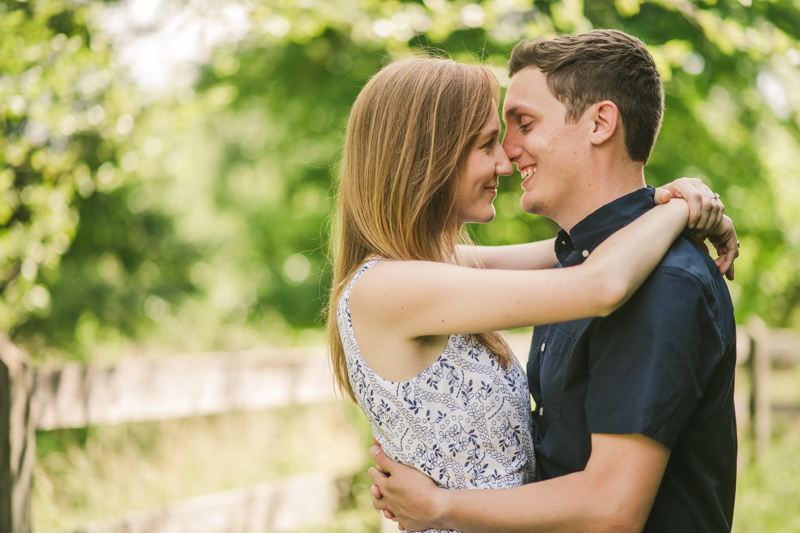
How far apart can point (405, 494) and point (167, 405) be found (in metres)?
2.19

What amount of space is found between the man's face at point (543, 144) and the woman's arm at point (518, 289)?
0.35 metres

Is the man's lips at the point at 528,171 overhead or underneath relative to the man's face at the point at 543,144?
underneath

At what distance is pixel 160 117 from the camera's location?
5.08 m

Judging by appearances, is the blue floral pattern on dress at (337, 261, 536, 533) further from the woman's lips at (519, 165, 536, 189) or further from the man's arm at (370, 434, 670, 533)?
the woman's lips at (519, 165, 536, 189)

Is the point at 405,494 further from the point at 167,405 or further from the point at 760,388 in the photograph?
the point at 760,388

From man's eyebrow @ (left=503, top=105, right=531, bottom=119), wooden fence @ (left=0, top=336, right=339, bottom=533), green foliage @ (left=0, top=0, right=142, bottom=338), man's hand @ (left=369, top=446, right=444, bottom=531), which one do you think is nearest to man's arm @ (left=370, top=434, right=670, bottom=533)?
man's hand @ (left=369, top=446, right=444, bottom=531)

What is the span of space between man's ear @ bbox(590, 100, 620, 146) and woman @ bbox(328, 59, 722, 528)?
0.99 ft

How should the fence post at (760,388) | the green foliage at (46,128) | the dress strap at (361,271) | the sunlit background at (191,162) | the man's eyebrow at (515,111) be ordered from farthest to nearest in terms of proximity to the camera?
1. the fence post at (760,388)
2. the sunlit background at (191,162)
3. the green foliage at (46,128)
4. the man's eyebrow at (515,111)
5. the dress strap at (361,271)

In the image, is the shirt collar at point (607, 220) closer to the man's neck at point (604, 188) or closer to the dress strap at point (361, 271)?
the man's neck at point (604, 188)

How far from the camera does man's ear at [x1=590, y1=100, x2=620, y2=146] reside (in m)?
1.92

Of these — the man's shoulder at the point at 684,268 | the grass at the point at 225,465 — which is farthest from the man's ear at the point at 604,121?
the grass at the point at 225,465

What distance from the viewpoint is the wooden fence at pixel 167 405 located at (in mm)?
3002

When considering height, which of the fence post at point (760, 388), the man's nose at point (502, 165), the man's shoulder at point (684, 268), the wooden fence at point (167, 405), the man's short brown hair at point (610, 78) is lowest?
the fence post at point (760, 388)

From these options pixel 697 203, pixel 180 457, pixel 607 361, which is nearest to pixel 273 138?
pixel 180 457
